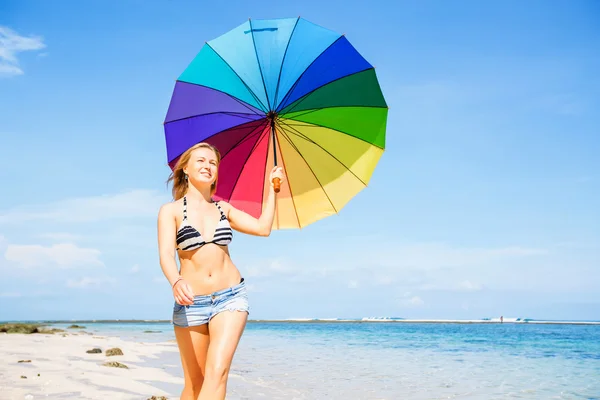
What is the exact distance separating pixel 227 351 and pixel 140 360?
12.6 metres

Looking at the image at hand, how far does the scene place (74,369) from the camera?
1142 cm

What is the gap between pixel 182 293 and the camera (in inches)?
141

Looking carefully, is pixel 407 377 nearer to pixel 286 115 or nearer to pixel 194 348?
pixel 286 115

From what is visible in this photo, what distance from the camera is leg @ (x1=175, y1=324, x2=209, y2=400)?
396 cm

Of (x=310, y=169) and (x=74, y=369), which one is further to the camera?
(x=74, y=369)

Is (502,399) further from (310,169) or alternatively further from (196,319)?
(196,319)

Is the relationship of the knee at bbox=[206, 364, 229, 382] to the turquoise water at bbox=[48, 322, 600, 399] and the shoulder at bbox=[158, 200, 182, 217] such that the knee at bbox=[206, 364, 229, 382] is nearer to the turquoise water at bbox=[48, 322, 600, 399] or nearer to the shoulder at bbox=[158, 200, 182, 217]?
Result: the shoulder at bbox=[158, 200, 182, 217]

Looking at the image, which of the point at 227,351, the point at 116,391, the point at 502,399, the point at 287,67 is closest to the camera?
the point at 227,351

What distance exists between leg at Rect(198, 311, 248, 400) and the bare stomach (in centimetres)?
22

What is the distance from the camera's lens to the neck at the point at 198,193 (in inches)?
169

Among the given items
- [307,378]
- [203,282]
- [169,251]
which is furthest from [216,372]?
[307,378]

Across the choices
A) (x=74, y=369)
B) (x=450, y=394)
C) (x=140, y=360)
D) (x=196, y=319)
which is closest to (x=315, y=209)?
(x=196, y=319)

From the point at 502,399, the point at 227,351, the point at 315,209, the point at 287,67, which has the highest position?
the point at 287,67

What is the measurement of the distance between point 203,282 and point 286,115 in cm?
195
